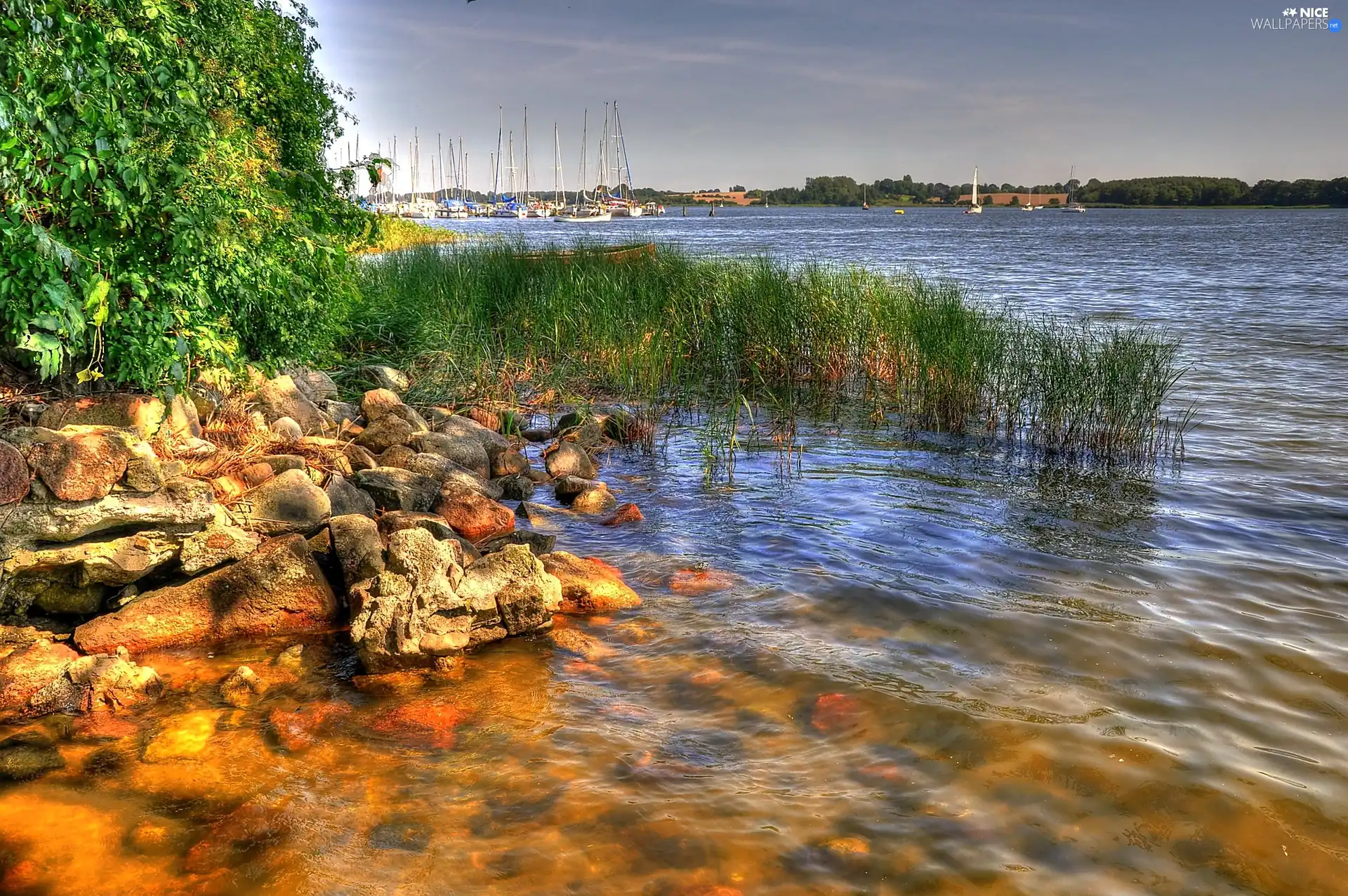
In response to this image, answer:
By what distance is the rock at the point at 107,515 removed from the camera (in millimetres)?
4945

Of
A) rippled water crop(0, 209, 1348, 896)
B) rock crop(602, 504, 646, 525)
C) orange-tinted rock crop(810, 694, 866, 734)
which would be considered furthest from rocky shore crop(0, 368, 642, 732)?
orange-tinted rock crop(810, 694, 866, 734)

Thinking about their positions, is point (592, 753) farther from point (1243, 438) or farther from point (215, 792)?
point (1243, 438)

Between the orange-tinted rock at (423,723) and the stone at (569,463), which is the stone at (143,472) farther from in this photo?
the stone at (569,463)

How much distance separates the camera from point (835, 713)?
4559 millimetres

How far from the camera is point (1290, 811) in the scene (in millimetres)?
3797

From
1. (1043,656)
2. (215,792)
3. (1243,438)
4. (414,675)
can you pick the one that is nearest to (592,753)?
(414,675)

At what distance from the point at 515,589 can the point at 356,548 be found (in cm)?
109

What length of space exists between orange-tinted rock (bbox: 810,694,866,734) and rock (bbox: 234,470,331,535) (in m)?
3.56

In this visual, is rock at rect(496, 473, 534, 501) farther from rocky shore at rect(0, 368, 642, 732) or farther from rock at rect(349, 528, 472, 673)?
rock at rect(349, 528, 472, 673)

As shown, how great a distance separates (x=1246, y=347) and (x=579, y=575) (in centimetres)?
1531

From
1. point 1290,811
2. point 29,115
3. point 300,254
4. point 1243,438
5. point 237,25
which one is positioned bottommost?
point 1290,811

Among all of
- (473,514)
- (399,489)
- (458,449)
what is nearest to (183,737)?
(399,489)

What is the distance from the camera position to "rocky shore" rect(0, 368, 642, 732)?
4777mm

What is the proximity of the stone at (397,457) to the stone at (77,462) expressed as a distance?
2505 mm
